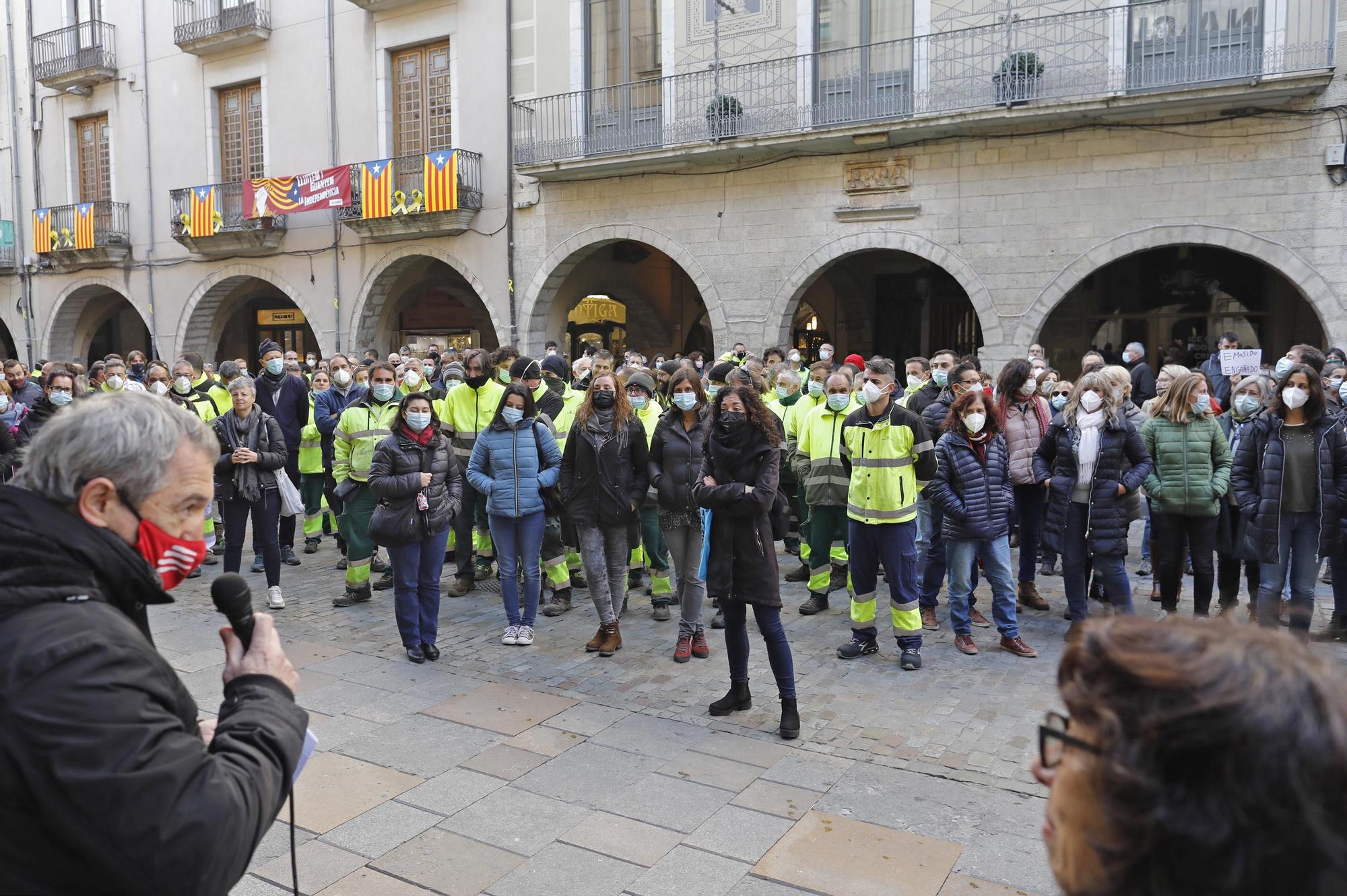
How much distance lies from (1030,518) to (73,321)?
86.4ft

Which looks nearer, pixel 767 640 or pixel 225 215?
pixel 767 640

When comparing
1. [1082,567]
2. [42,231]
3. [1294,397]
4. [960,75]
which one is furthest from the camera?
[42,231]

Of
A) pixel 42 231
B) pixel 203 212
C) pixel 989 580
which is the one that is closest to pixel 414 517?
pixel 989 580

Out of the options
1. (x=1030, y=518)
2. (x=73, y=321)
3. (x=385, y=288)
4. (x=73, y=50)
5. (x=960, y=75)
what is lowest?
(x=1030, y=518)

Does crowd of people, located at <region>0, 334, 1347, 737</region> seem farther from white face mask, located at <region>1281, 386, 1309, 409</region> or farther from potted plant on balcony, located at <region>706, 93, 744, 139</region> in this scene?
potted plant on balcony, located at <region>706, 93, 744, 139</region>

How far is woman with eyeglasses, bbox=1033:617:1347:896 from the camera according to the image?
1.06 metres

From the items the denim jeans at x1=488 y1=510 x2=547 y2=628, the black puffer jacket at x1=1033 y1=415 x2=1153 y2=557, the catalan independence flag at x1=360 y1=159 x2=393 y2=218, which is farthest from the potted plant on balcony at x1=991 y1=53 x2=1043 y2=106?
the catalan independence flag at x1=360 y1=159 x2=393 y2=218

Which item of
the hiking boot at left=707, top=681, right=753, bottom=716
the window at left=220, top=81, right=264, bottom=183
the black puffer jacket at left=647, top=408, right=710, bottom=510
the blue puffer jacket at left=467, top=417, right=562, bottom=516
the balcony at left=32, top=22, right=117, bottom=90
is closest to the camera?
the hiking boot at left=707, top=681, right=753, bottom=716

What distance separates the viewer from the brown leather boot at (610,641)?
7.08m

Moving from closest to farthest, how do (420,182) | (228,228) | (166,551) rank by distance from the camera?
1. (166,551)
2. (420,182)
3. (228,228)

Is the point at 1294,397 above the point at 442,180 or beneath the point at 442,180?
beneath

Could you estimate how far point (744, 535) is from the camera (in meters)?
5.70

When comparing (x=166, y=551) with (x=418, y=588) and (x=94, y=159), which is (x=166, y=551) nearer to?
(x=418, y=588)

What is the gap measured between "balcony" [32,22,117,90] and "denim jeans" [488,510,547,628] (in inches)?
882
